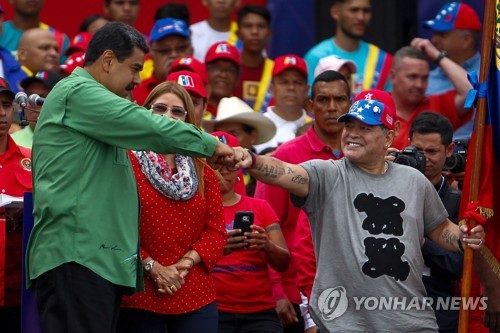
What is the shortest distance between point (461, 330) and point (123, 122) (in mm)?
2499

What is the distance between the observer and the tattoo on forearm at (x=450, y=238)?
702cm

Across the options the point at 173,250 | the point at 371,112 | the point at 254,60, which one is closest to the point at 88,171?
the point at 173,250

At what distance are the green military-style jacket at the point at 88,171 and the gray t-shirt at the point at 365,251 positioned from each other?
3.10 ft

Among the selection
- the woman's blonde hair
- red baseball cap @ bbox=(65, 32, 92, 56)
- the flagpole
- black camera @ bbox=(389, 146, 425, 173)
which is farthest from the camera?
red baseball cap @ bbox=(65, 32, 92, 56)

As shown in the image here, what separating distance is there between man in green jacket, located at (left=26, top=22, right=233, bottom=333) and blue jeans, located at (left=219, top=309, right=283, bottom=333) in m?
1.57

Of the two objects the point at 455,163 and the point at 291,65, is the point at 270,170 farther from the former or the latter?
the point at 291,65

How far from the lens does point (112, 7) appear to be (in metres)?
11.5

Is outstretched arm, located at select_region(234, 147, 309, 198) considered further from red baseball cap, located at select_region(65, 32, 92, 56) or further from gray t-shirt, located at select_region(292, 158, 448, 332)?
red baseball cap, located at select_region(65, 32, 92, 56)

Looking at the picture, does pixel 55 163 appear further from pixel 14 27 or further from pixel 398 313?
pixel 14 27

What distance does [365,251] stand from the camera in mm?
6684

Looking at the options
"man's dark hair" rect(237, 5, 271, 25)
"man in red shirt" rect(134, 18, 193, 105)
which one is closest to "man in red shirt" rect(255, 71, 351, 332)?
"man in red shirt" rect(134, 18, 193, 105)

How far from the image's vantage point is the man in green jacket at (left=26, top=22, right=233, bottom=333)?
19.8ft

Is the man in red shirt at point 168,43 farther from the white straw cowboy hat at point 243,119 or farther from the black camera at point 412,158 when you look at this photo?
the black camera at point 412,158

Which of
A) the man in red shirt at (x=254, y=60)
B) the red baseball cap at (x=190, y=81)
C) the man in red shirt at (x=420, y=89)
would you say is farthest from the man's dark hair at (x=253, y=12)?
the red baseball cap at (x=190, y=81)
